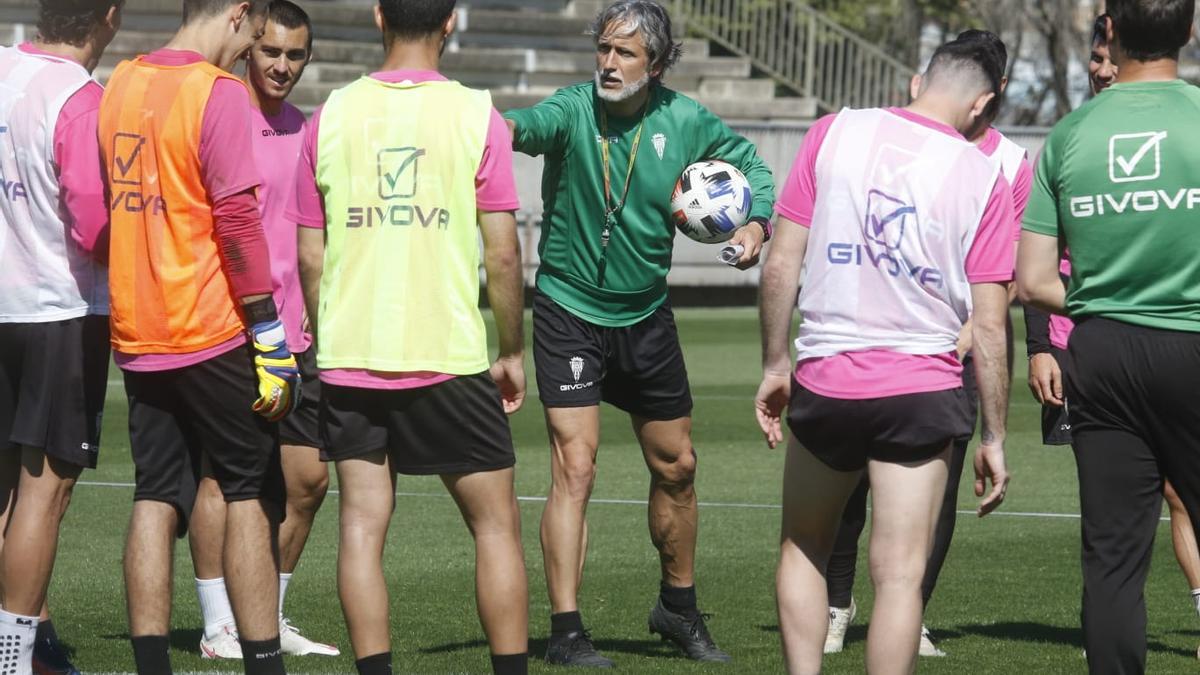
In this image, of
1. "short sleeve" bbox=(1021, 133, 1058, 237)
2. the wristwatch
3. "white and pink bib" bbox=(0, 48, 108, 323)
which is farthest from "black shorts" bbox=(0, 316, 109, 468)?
"short sleeve" bbox=(1021, 133, 1058, 237)

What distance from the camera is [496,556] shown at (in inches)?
208

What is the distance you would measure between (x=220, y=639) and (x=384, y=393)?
178 centimetres

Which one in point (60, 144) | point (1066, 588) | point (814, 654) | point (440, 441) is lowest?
point (1066, 588)

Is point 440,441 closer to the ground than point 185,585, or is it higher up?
higher up

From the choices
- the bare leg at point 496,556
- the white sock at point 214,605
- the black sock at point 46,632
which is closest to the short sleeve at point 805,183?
the bare leg at point 496,556

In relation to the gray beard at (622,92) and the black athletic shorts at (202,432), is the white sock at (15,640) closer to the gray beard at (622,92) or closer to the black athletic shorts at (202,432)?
the black athletic shorts at (202,432)

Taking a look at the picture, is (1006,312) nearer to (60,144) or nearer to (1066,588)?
(60,144)

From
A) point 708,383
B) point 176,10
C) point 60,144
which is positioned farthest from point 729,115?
point 60,144

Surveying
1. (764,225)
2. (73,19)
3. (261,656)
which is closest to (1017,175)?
(764,225)

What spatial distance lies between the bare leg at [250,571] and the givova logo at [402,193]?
100 cm

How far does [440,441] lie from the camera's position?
5.16 m

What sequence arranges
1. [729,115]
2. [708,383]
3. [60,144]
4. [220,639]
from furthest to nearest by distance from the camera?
[729,115] < [708,383] < [220,639] < [60,144]

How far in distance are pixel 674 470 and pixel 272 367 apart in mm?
2179

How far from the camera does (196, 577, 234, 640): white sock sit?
6461mm
